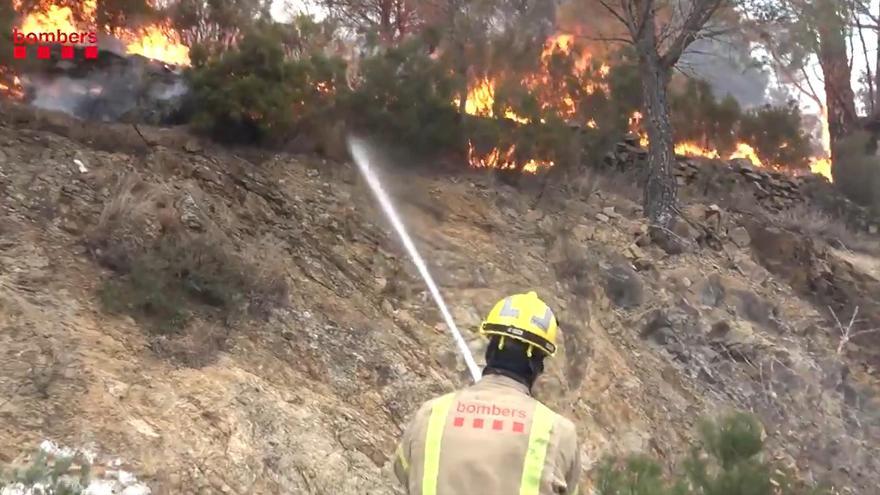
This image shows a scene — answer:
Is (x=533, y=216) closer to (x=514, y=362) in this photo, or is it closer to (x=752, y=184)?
(x=752, y=184)

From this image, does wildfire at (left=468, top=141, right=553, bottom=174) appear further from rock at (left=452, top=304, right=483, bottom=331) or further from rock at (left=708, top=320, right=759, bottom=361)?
rock at (left=708, top=320, right=759, bottom=361)

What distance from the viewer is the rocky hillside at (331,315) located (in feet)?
18.9

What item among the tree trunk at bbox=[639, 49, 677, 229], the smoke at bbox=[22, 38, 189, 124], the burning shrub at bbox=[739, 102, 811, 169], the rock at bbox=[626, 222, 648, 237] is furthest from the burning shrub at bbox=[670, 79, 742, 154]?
the smoke at bbox=[22, 38, 189, 124]

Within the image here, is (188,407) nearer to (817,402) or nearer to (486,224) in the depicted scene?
(486,224)

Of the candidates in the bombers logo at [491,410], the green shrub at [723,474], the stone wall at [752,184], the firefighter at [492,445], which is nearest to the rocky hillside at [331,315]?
the stone wall at [752,184]

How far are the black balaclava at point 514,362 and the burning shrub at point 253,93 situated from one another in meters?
6.24

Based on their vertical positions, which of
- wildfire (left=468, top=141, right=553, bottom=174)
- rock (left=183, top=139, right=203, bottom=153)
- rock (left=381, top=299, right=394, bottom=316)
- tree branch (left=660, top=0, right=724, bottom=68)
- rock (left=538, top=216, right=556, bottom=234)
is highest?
tree branch (left=660, top=0, right=724, bottom=68)

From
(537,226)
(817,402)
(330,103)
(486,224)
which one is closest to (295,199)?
(330,103)

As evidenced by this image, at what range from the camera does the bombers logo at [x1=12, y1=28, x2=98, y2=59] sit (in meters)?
8.42

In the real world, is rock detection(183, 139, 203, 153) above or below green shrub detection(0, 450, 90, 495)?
above

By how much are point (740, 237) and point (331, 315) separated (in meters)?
6.80

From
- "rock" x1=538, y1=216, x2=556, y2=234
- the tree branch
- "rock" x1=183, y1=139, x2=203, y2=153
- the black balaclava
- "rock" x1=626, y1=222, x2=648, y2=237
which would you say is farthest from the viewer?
the tree branch

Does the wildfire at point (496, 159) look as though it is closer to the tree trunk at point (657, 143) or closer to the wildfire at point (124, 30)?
the tree trunk at point (657, 143)

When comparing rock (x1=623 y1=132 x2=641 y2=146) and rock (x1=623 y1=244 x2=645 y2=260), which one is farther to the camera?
rock (x1=623 y1=132 x2=641 y2=146)
